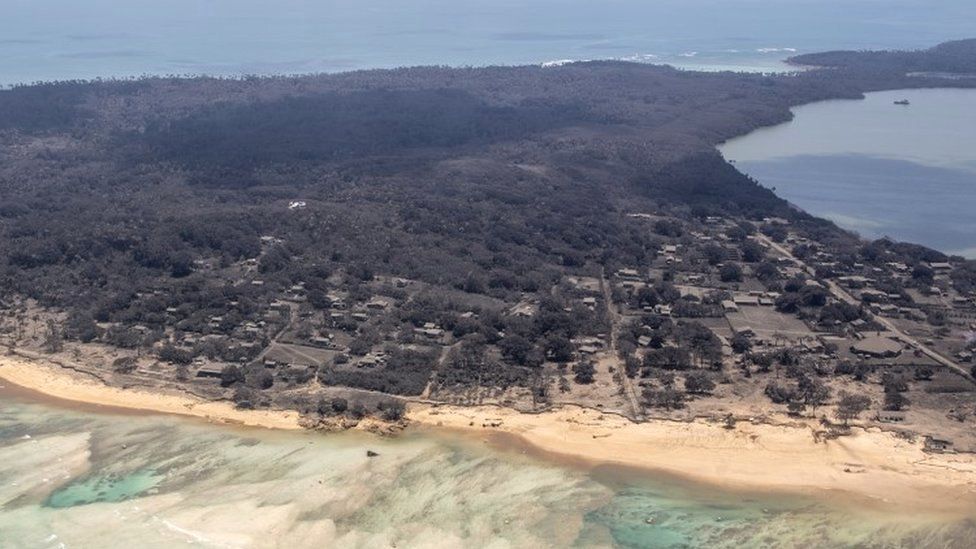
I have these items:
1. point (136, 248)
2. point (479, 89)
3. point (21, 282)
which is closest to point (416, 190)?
point (136, 248)

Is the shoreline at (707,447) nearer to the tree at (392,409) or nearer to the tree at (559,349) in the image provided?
the tree at (392,409)

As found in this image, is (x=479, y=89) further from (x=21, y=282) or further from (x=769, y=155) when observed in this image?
(x=21, y=282)

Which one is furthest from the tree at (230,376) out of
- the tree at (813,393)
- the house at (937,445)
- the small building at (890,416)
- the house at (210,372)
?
the house at (937,445)

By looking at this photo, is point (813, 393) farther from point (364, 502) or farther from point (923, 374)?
point (364, 502)

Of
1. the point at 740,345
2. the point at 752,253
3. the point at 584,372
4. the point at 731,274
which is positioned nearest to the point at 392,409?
the point at 584,372

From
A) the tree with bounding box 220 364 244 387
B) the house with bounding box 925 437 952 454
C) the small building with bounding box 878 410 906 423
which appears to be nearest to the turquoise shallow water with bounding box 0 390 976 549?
the tree with bounding box 220 364 244 387

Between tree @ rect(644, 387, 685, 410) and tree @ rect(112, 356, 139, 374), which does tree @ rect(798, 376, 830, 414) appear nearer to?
tree @ rect(644, 387, 685, 410)
